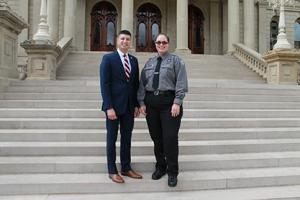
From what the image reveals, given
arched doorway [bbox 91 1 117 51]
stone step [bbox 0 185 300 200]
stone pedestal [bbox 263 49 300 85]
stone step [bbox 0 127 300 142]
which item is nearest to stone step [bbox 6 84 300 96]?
stone step [bbox 0 127 300 142]

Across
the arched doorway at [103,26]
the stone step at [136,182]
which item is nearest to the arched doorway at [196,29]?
the arched doorway at [103,26]

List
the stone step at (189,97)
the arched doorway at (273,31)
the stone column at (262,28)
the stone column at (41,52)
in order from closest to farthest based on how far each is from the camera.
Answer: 1. the stone step at (189,97)
2. the stone column at (41,52)
3. the stone column at (262,28)
4. the arched doorway at (273,31)

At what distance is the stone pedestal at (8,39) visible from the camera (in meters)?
7.46

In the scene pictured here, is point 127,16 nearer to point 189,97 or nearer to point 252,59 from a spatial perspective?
point 252,59

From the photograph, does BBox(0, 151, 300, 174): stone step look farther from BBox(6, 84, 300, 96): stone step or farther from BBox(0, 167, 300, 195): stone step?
BBox(6, 84, 300, 96): stone step

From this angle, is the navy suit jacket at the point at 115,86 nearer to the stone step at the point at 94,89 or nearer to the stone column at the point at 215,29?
the stone step at the point at 94,89

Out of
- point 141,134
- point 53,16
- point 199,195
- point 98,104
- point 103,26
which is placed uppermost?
point 103,26

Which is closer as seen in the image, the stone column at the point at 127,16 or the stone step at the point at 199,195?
the stone step at the point at 199,195

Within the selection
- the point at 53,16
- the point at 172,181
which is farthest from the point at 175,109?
the point at 53,16

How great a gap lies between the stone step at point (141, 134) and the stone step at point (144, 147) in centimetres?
15

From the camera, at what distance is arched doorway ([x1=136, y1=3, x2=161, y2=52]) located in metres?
24.1

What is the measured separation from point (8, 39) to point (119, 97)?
4.86 m

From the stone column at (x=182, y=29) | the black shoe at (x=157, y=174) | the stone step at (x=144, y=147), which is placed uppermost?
the stone column at (x=182, y=29)

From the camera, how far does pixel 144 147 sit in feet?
18.0
